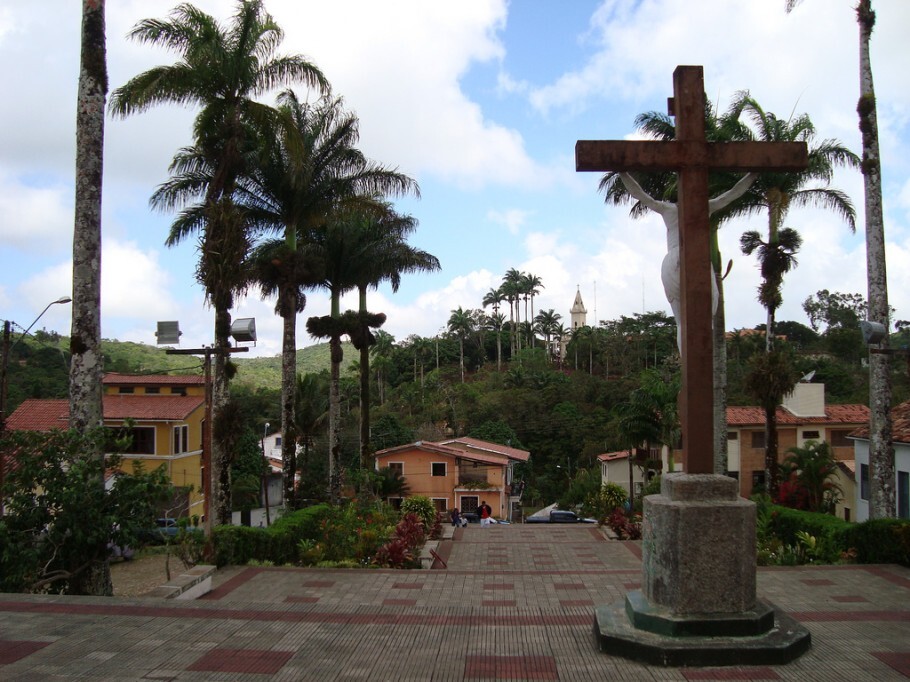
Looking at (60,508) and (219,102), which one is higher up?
(219,102)

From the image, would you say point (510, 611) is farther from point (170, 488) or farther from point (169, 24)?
point (169, 24)

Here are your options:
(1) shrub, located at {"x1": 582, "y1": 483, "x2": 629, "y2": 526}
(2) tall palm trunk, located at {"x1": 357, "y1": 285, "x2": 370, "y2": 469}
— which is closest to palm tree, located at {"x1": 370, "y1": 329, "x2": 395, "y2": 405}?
(2) tall palm trunk, located at {"x1": 357, "y1": 285, "x2": 370, "y2": 469}

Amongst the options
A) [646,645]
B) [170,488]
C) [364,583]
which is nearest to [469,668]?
[646,645]

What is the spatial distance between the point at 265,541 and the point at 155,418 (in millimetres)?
18818

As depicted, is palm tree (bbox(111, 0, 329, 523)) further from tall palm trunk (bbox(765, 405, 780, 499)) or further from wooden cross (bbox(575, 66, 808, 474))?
tall palm trunk (bbox(765, 405, 780, 499))

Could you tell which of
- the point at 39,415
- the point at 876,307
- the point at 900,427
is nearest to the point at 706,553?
the point at 876,307

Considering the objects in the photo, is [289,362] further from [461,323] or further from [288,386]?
[461,323]

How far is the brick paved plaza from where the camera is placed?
6172 mm

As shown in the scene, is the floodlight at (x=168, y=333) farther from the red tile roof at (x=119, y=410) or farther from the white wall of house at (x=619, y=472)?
the white wall of house at (x=619, y=472)

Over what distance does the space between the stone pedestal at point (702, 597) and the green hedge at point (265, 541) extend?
23.2 feet

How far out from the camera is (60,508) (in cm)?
934

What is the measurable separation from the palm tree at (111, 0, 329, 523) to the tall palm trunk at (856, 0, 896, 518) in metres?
12.0

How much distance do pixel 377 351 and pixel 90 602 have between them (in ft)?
233

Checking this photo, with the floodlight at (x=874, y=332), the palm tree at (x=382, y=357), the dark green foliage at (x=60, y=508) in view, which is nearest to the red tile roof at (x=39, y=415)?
the dark green foliage at (x=60, y=508)
